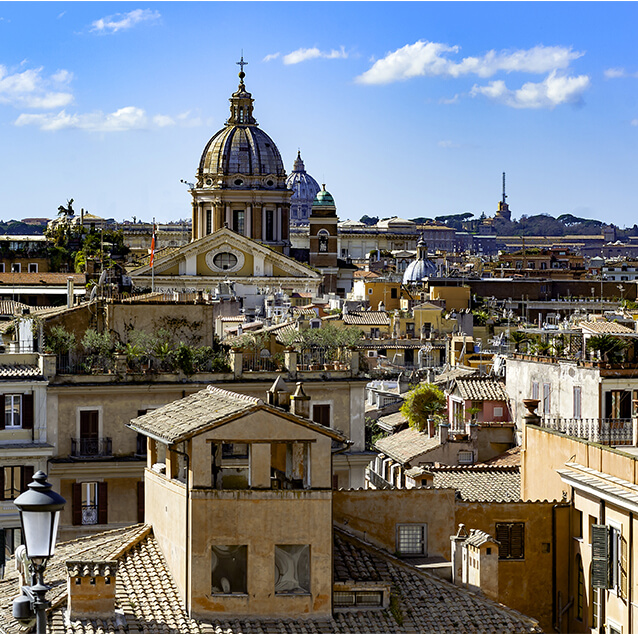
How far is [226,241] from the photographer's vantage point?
82438mm

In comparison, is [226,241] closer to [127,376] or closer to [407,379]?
[407,379]

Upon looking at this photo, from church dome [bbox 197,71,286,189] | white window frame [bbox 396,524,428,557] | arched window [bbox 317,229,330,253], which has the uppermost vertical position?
church dome [bbox 197,71,286,189]

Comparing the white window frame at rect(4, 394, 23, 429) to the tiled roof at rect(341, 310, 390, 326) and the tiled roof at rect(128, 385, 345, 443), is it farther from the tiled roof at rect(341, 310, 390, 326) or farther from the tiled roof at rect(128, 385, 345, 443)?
the tiled roof at rect(341, 310, 390, 326)

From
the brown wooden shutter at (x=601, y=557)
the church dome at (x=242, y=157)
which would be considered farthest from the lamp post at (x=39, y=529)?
the church dome at (x=242, y=157)

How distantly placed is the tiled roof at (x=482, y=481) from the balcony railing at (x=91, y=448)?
4.63 metres

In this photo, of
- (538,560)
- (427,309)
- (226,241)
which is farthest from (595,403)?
(226,241)

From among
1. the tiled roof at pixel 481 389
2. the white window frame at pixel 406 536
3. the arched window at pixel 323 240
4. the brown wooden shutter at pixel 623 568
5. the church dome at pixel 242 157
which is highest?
the church dome at pixel 242 157

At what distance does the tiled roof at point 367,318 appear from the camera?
194 ft

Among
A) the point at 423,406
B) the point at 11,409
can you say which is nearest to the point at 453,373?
the point at 423,406

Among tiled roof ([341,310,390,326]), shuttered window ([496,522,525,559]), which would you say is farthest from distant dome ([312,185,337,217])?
shuttered window ([496,522,525,559])

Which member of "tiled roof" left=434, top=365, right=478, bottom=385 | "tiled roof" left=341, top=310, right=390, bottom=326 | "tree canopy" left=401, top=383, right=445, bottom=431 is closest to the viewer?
"tree canopy" left=401, top=383, right=445, bottom=431

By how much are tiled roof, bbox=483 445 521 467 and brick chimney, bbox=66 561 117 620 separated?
36.6 feet

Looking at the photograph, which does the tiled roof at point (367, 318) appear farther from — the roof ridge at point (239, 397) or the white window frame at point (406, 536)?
the roof ridge at point (239, 397)

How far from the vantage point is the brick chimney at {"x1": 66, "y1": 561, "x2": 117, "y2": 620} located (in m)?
13.0
